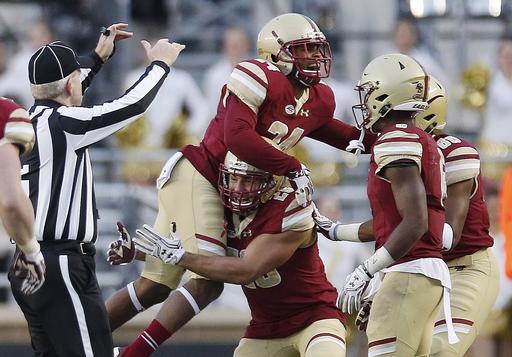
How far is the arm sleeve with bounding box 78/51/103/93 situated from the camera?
7445 millimetres

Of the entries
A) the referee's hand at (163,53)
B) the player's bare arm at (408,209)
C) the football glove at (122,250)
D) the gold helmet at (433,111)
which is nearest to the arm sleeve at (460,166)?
the gold helmet at (433,111)

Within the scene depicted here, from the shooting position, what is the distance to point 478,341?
33.7ft

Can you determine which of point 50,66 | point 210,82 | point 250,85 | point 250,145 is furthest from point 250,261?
point 210,82

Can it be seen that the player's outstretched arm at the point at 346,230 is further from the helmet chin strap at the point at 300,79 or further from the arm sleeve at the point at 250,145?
the helmet chin strap at the point at 300,79

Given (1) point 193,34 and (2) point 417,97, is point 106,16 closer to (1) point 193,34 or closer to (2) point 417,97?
(1) point 193,34

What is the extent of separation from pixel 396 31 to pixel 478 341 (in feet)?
8.72

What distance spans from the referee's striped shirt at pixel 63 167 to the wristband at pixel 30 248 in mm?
447

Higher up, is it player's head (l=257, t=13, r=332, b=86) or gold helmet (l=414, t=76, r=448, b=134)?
player's head (l=257, t=13, r=332, b=86)

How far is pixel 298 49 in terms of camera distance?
7.33m

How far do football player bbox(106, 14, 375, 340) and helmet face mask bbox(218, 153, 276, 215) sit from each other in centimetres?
8

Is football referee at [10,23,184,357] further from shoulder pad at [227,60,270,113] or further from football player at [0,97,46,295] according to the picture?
shoulder pad at [227,60,270,113]

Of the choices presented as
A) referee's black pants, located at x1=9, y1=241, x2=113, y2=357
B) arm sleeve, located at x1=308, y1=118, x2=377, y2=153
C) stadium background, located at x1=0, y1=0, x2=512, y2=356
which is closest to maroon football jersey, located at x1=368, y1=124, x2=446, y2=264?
arm sleeve, located at x1=308, y1=118, x2=377, y2=153

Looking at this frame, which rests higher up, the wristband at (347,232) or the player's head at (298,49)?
the player's head at (298,49)

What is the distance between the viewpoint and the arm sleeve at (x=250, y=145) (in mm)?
7082
